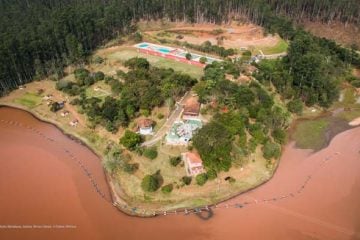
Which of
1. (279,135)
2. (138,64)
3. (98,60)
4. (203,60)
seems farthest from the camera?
(98,60)

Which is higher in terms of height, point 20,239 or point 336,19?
point 336,19

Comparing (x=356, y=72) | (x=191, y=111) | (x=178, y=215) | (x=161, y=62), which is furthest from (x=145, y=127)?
(x=356, y=72)

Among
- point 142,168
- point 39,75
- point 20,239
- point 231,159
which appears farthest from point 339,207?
point 39,75

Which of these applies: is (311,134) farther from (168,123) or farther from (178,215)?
(178,215)

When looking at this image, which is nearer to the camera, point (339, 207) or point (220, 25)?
point (339, 207)

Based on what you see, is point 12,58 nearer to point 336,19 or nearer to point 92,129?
point 92,129

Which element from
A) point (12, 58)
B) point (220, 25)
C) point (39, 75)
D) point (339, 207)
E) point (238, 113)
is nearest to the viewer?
point (339, 207)

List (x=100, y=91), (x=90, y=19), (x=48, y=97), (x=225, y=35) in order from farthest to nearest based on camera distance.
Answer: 1. (x=225, y=35)
2. (x=90, y=19)
3. (x=48, y=97)
4. (x=100, y=91)
